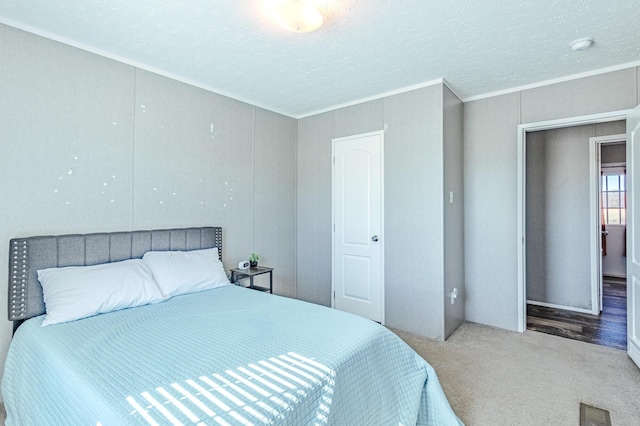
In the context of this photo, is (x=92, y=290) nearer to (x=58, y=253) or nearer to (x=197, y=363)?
(x=58, y=253)

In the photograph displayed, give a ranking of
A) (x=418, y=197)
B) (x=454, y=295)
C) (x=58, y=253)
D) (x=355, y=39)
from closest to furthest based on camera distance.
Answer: (x=58, y=253) < (x=355, y=39) < (x=418, y=197) < (x=454, y=295)

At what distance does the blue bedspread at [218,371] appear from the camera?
1.21 m

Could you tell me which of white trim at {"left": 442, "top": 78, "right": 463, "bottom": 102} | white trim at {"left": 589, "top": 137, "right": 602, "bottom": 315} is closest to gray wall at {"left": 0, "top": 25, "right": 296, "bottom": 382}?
white trim at {"left": 442, "top": 78, "right": 463, "bottom": 102}

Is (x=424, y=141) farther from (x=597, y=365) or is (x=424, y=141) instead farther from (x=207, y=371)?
(x=207, y=371)

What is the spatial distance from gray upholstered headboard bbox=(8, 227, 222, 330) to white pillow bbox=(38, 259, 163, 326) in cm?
8

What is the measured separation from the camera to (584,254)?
402 centimetres

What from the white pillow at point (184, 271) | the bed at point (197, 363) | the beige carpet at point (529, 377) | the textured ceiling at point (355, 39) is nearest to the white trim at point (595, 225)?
the beige carpet at point (529, 377)

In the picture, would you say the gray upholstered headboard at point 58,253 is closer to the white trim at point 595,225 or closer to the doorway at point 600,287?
the doorway at point 600,287

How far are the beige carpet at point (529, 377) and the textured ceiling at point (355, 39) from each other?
8.33ft

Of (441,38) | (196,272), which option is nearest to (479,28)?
(441,38)

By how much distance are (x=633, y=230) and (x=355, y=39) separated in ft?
9.09

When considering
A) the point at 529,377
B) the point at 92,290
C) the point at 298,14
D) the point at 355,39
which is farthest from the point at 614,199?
the point at 92,290

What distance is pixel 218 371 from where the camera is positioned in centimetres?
139

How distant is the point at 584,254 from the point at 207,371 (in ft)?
15.1
